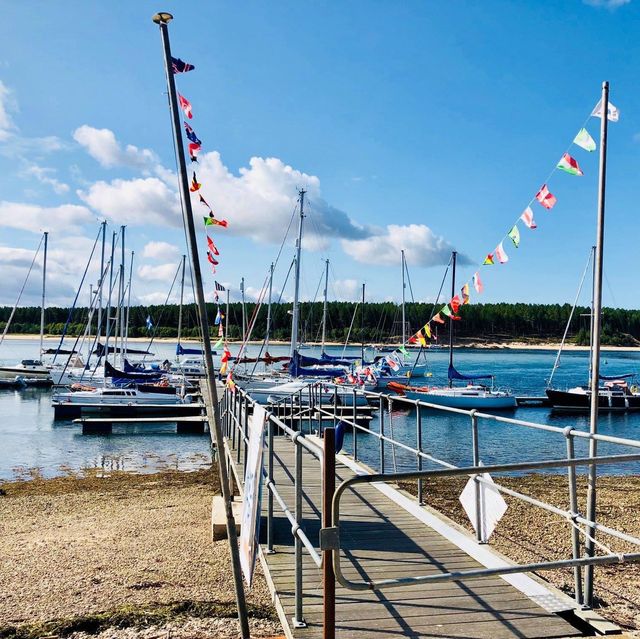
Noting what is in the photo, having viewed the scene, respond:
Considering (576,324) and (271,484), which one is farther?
(576,324)

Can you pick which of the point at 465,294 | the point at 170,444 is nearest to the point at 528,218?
the point at 465,294

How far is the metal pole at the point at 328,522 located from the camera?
3.22m

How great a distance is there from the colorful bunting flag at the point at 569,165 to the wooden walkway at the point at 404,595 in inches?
183

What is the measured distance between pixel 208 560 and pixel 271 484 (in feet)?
12.6

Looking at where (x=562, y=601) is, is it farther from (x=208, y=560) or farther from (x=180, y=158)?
(x=208, y=560)

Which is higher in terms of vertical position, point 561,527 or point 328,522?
point 328,522

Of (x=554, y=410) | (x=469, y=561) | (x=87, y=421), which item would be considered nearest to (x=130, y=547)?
(x=469, y=561)

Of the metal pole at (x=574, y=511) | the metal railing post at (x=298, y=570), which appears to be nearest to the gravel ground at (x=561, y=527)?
the metal pole at (x=574, y=511)

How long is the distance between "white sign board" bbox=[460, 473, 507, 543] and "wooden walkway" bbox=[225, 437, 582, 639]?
33 centimetres

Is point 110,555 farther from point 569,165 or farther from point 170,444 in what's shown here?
point 170,444

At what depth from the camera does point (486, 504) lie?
5.78 metres

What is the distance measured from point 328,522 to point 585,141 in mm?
5871

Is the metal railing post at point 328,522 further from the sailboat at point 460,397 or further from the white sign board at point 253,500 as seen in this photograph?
the sailboat at point 460,397

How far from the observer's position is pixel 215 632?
5.81 m
